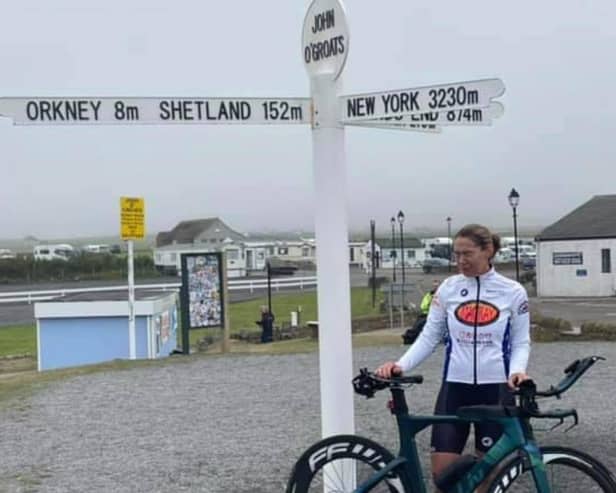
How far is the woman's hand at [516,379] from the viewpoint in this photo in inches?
159

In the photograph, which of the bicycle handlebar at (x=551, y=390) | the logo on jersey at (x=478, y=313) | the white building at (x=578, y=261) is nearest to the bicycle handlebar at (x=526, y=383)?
the bicycle handlebar at (x=551, y=390)

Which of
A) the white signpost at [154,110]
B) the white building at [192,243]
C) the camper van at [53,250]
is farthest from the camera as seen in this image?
the camper van at [53,250]

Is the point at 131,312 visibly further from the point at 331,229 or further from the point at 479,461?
the point at 479,461

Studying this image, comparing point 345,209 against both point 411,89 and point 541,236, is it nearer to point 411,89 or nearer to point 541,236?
point 411,89

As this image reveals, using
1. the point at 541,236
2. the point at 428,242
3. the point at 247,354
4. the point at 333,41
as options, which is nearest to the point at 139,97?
the point at 333,41

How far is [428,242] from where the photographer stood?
10162 centimetres

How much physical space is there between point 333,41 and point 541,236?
44.5m

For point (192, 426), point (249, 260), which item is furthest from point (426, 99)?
point (249, 260)

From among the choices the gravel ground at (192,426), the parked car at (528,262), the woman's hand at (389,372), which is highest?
the woman's hand at (389,372)

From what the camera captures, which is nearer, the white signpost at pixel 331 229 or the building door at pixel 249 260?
the white signpost at pixel 331 229

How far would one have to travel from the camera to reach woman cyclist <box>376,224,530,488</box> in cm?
425

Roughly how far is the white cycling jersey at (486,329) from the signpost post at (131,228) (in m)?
12.7

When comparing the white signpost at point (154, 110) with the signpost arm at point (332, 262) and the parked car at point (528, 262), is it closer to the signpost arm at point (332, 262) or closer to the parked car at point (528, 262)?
the signpost arm at point (332, 262)

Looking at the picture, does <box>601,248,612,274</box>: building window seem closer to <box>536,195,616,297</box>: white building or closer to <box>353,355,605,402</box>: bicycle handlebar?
<box>536,195,616,297</box>: white building
